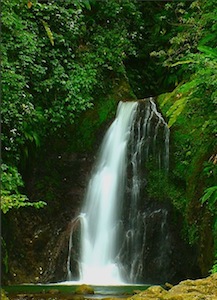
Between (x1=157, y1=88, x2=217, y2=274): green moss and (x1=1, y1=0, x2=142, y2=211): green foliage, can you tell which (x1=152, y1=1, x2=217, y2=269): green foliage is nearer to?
(x1=157, y1=88, x2=217, y2=274): green moss

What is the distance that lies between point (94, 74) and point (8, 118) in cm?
372

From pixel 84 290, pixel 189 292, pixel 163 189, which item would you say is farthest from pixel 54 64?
pixel 189 292

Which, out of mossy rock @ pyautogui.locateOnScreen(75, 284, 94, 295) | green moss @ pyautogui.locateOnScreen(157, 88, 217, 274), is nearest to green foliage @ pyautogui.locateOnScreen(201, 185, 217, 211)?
green moss @ pyautogui.locateOnScreen(157, 88, 217, 274)

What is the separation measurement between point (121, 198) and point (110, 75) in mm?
4086

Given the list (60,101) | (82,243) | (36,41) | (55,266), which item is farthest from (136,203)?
(36,41)

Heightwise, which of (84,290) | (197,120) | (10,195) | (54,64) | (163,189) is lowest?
(84,290)

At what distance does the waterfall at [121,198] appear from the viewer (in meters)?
10.9

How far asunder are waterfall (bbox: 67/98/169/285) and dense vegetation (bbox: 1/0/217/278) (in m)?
0.44

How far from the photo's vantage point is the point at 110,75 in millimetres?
14570

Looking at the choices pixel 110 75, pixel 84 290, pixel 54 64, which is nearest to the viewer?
pixel 84 290

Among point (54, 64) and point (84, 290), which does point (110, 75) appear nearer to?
point (54, 64)

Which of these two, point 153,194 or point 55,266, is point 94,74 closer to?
point 153,194

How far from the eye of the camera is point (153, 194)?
38.2 ft

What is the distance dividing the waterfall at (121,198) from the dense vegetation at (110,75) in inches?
17.1
